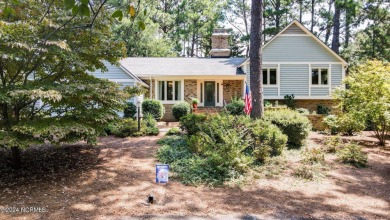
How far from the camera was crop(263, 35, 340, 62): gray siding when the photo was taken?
699 inches

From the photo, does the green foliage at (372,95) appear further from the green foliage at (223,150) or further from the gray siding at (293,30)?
the gray siding at (293,30)

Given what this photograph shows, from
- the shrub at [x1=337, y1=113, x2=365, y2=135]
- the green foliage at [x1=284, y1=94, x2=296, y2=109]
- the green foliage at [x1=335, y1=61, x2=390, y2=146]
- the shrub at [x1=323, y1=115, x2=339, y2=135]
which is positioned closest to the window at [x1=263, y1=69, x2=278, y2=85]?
the green foliage at [x1=284, y1=94, x2=296, y2=109]

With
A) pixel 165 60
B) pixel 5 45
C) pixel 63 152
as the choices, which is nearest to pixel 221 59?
pixel 165 60

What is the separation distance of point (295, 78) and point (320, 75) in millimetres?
1685

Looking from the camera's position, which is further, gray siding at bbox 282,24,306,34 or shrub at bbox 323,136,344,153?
gray siding at bbox 282,24,306,34

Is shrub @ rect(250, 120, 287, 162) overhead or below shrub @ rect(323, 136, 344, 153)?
overhead

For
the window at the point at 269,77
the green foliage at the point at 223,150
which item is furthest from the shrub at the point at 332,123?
the window at the point at 269,77

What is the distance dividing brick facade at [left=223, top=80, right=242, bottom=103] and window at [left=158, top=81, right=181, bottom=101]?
3.30m

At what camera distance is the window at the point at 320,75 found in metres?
18.0

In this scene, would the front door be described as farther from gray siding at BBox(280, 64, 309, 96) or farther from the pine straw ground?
the pine straw ground

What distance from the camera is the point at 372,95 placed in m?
9.71

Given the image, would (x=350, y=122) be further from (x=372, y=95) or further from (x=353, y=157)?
(x=353, y=157)

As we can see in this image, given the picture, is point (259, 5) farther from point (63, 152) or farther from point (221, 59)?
point (221, 59)

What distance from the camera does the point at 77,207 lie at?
468 cm
